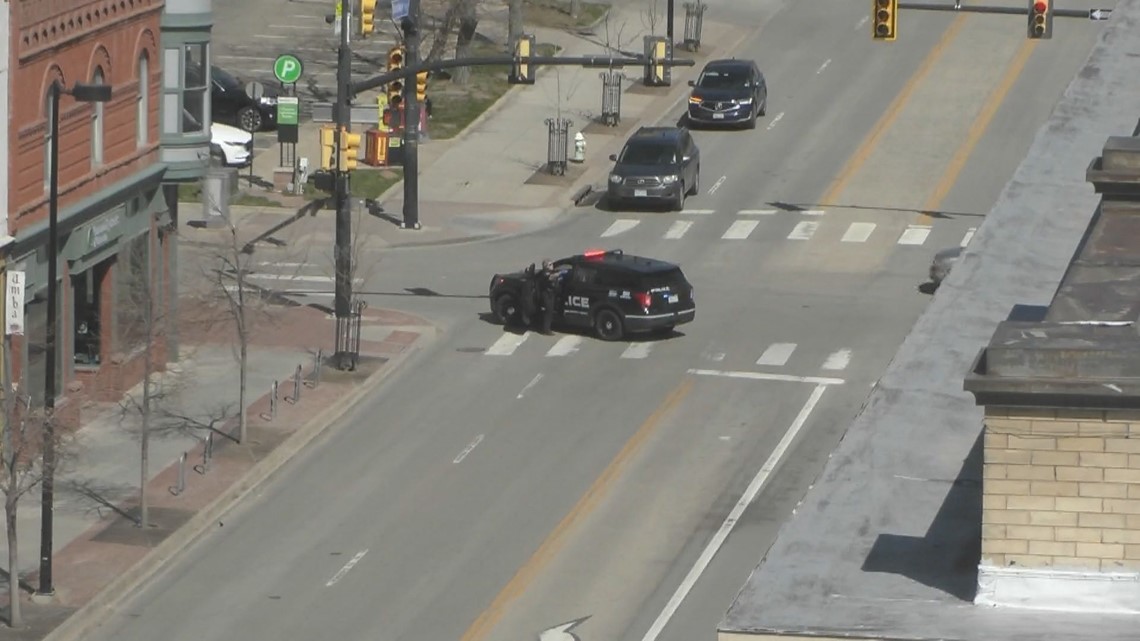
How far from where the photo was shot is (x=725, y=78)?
6581 cm

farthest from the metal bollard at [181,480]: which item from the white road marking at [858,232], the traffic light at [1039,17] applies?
the white road marking at [858,232]

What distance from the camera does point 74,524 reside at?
1362 inches

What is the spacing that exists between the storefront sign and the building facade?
7.80 feet

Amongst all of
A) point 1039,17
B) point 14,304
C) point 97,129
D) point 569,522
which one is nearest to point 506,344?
point 97,129

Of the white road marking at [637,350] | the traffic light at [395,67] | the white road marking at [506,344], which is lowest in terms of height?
the white road marking at [506,344]

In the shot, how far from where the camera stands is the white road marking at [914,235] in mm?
54219

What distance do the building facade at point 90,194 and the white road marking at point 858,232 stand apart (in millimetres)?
17299

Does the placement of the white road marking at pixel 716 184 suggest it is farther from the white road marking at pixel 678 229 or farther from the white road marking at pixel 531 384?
the white road marking at pixel 531 384

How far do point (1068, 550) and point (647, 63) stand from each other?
25.4m

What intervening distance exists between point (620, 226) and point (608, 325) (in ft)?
35.9

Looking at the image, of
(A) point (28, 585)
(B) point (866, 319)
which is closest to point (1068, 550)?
(A) point (28, 585)

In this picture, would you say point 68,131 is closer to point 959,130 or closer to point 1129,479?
point 1129,479

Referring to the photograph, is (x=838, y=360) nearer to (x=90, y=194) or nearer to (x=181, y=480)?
(x=181, y=480)

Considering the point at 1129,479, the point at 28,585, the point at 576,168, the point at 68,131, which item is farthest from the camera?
the point at 576,168
